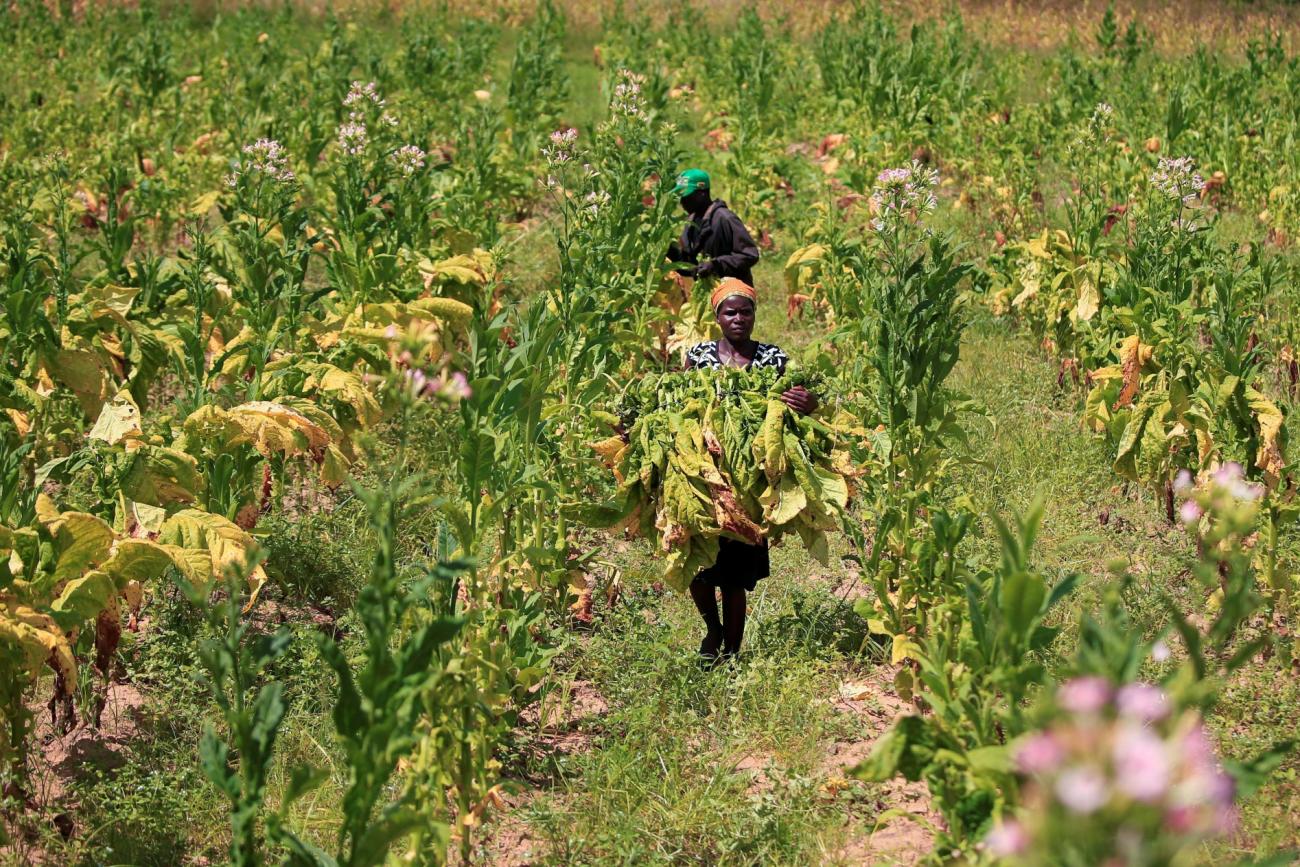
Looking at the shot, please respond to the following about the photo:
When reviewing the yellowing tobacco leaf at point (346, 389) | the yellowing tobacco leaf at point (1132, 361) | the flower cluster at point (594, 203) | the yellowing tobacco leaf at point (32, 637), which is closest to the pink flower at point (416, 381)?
the yellowing tobacco leaf at point (32, 637)

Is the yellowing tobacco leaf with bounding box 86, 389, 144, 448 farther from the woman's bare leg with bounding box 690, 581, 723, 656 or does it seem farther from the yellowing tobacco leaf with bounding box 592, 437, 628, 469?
the woman's bare leg with bounding box 690, 581, 723, 656

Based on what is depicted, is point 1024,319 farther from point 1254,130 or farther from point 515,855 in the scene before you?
point 515,855

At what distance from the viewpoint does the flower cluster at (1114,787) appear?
1753 millimetres

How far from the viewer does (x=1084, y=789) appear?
1751 mm

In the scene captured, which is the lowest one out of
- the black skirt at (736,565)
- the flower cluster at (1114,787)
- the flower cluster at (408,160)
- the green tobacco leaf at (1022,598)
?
the black skirt at (736,565)

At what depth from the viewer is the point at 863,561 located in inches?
211

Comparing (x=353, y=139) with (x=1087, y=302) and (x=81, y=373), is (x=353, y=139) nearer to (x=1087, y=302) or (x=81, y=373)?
(x=81, y=373)

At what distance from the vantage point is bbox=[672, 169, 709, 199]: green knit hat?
27.4 feet

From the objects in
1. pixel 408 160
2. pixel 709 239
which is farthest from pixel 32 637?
pixel 709 239

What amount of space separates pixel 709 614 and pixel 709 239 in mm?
3207

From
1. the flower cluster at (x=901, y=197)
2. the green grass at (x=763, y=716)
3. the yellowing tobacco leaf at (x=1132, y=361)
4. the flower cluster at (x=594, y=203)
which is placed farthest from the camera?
the flower cluster at (x=594, y=203)

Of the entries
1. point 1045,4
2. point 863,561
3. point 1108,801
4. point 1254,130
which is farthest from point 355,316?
point 1045,4

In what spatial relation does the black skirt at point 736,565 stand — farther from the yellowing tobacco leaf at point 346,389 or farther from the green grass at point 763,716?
the yellowing tobacco leaf at point 346,389

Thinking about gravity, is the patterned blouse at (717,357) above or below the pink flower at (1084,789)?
below
